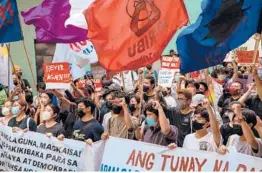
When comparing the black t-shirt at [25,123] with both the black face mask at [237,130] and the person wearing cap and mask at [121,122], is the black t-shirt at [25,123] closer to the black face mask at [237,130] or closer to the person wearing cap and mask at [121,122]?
the person wearing cap and mask at [121,122]

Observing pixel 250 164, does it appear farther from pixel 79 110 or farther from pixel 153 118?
pixel 79 110

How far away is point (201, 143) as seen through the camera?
273 inches

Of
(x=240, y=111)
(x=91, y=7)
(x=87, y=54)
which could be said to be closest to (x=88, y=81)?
(x=87, y=54)

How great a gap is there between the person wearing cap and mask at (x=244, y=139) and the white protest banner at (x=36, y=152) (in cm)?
193

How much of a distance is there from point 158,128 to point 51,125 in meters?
1.64

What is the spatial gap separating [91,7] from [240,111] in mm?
3056

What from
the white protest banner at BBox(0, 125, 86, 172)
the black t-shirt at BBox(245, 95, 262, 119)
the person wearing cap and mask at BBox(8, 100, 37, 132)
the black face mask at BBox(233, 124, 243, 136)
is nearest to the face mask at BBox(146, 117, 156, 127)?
the white protest banner at BBox(0, 125, 86, 172)

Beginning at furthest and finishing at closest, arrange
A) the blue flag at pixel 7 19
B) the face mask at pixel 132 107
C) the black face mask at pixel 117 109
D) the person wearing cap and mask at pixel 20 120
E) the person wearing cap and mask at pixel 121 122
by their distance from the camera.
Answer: the blue flag at pixel 7 19 → the face mask at pixel 132 107 → the person wearing cap and mask at pixel 20 120 → the black face mask at pixel 117 109 → the person wearing cap and mask at pixel 121 122

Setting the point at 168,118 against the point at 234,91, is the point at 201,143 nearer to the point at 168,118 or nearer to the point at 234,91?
the point at 168,118

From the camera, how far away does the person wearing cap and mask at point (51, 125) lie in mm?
8250

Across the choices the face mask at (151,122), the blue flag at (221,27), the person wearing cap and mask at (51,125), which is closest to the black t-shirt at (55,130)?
the person wearing cap and mask at (51,125)

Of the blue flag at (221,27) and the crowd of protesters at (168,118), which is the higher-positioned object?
the blue flag at (221,27)

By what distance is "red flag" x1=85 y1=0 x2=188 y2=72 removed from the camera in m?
8.16

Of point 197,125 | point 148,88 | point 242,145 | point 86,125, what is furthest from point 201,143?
point 148,88
